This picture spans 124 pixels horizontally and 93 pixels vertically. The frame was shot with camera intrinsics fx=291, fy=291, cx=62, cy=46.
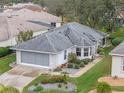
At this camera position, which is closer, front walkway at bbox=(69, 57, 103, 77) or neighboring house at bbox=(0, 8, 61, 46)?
front walkway at bbox=(69, 57, 103, 77)

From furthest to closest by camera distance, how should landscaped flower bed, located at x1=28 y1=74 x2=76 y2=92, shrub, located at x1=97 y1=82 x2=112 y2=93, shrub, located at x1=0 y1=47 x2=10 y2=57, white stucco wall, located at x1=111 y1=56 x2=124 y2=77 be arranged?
shrub, located at x1=0 y1=47 x2=10 y2=57 → white stucco wall, located at x1=111 y1=56 x2=124 y2=77 → landscaped flower bed, located at x1=28 y1=74 x2=76 y2=92 → shrub, located at x1=97 y1=82 x2=112 y2=93

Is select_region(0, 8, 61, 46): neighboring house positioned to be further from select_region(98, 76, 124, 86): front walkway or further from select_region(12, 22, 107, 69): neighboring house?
select_region(98, 76, 124, 86): front walkway

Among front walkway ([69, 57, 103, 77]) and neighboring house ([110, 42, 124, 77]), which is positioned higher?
neighboring house ([110, 42, 124, 77])

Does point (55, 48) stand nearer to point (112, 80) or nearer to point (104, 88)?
Result: point (112, 80)

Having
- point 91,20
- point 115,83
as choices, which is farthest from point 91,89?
point 91,20

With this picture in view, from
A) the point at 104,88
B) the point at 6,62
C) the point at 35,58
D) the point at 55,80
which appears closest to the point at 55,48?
the point at 35,58

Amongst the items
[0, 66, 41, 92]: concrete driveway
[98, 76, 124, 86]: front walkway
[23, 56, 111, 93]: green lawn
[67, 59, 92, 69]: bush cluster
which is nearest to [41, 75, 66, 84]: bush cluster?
[23, 56, 111, 93]: green lawn

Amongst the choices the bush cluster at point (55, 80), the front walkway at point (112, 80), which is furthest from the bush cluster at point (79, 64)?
the front walkway at point (112, 80)

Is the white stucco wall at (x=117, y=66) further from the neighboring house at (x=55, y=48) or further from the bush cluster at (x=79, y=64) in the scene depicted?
the neighboring house at (x=55, y=48)

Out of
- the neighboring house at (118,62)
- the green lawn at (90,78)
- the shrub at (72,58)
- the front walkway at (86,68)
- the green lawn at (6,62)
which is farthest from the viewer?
the shrub at (72,58)
